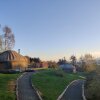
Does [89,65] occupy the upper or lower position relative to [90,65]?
upper

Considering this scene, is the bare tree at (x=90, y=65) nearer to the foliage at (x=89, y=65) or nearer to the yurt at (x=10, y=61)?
the foliage at (x=89, y=65)

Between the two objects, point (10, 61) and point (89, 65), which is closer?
point (10, 61)

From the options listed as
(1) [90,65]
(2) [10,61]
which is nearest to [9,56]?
(2) [10,61]

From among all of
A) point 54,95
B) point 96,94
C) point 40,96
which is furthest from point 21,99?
point 96,94

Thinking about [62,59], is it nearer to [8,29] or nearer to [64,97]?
[8,29]

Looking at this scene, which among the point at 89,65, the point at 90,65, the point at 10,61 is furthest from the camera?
the point at 89,65

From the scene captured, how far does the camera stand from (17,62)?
77.8 metres

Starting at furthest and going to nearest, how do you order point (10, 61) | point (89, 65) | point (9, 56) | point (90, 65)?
point (89, 65) < point (9, 56) < point (10, 61) < point (90, 65)

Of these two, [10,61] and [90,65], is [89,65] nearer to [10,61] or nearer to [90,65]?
[90,65]

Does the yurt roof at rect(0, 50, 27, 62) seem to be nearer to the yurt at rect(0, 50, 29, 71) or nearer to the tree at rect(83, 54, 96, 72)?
the yurt at rect(0, 50, 29, 71)

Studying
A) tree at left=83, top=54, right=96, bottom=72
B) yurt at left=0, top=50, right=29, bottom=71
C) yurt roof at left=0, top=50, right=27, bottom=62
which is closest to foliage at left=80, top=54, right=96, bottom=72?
tree at left=83, top=54, right=96, bottom=72

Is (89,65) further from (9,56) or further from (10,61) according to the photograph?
(9,56)

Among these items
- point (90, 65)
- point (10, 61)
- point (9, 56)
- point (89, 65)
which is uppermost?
point (9, 56)

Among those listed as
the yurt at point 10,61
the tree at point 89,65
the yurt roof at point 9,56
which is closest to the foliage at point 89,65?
the tree at point 89,65
